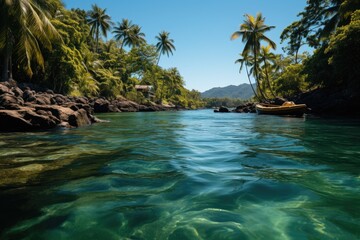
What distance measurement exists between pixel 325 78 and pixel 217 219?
1015 inches

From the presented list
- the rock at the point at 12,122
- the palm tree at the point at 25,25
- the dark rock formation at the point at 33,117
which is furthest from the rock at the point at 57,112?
the palm tree at the point at 25,25

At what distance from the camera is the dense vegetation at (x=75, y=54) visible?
50.0ft

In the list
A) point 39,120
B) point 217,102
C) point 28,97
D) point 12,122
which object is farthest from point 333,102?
point 217,102

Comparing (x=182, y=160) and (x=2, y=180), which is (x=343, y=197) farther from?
(x=2, y=180)

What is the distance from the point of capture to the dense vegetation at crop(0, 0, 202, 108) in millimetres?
15242

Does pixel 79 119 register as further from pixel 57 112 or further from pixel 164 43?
pixel 164 43

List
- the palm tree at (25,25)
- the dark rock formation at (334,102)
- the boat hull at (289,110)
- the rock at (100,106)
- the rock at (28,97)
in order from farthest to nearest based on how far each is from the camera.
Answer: the rock at (100,106) → the dark rock formation at (334,102) → the boat hull at (289,110) → the rock at (28,97) → the palm tree at (25,25)

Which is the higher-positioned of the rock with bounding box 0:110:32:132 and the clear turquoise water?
the rock with bounding box 0:110:32:132

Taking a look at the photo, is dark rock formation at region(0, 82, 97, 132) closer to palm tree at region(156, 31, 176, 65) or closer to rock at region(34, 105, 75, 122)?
rock at region(34, 105, 75, 122)

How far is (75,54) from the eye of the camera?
95.2 ft

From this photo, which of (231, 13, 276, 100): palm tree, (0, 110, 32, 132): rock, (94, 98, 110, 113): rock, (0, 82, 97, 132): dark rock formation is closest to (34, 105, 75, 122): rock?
(0, 82, 97, 132): dark rock formation

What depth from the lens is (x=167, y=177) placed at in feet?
14.3

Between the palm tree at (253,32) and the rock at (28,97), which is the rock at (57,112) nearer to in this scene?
the rock at (28,97)

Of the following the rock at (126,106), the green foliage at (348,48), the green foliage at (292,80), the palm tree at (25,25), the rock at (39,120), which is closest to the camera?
the rock at (39,120)
